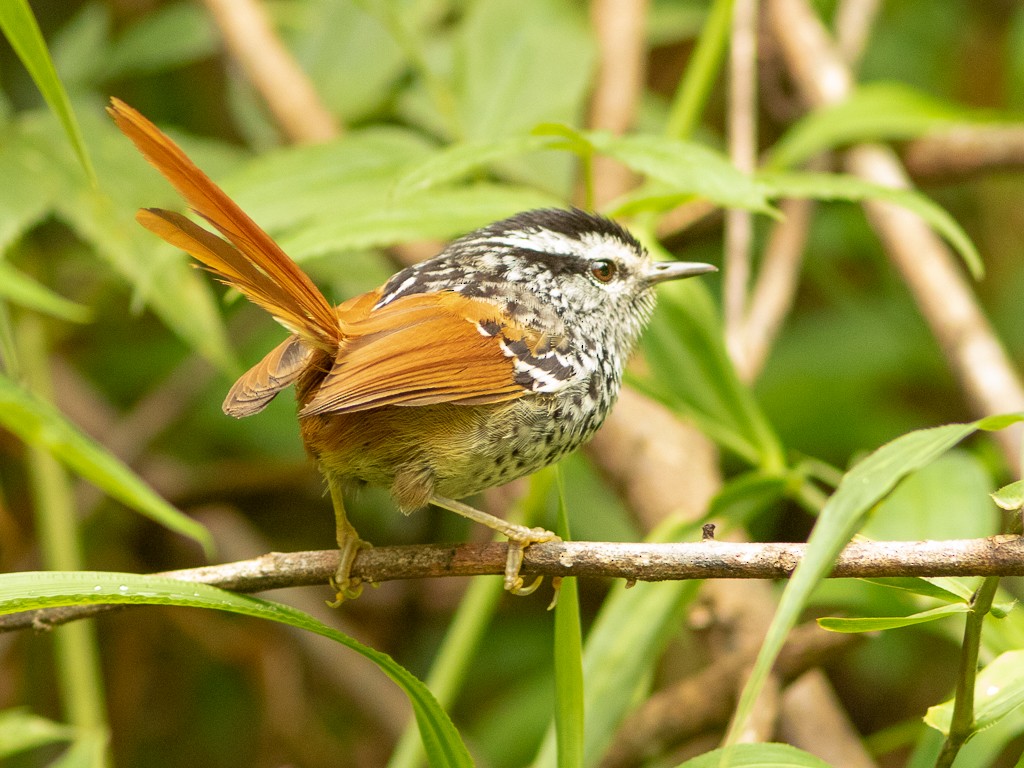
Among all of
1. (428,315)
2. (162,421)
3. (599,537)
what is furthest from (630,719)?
(162,421)

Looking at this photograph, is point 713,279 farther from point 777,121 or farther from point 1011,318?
point 1011,318

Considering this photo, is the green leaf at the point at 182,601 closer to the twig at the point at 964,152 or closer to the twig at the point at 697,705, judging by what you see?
the twig at the point at 697,705

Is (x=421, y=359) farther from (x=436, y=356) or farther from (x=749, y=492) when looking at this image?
(x=749, y=492)

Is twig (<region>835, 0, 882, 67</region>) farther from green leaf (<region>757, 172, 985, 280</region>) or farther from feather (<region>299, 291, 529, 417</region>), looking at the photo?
feather (<region>299, 291, 529, 417</region>)

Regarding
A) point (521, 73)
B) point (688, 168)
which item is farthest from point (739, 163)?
point (688, 168)

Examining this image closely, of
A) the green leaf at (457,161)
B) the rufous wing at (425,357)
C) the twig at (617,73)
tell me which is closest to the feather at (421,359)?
the rufous wing at (425,357)

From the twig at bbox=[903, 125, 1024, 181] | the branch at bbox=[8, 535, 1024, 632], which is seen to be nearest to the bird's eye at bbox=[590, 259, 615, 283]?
the branch at bbox=[8, 535, 1024, 632]
